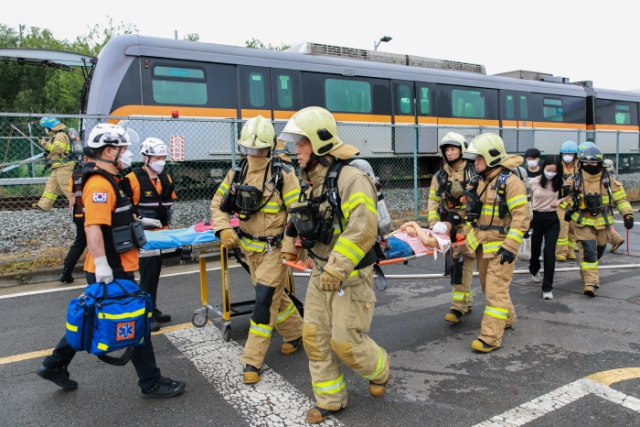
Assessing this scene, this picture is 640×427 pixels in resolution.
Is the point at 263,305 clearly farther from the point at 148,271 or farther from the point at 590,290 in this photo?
the point at 590,290

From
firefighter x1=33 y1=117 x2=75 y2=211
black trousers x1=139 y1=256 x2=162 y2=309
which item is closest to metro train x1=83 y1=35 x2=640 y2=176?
firefighter x1=33 y1=117 x2=75 y2=211

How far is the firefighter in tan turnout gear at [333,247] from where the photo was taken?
3.06 m

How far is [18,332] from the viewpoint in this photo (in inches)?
190

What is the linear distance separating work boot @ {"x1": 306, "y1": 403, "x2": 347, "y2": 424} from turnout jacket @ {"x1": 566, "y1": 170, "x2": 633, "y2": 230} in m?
4.55

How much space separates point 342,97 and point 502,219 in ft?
31.1

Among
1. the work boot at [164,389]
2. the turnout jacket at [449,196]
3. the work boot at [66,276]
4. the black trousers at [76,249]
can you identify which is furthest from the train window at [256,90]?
the work boot at [164,389]

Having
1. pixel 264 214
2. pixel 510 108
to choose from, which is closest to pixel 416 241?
pixel 264 214

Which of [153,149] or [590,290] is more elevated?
[153,149]

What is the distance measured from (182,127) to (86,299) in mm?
8214

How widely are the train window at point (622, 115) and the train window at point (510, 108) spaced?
6688 millimetres

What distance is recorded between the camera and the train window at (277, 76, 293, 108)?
1229 centimetres

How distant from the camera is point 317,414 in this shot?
3.15 m

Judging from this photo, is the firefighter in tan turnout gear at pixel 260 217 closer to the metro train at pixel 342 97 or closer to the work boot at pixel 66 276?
the work boot at pixel 66 276

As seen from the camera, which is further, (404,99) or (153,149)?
(404,99)
